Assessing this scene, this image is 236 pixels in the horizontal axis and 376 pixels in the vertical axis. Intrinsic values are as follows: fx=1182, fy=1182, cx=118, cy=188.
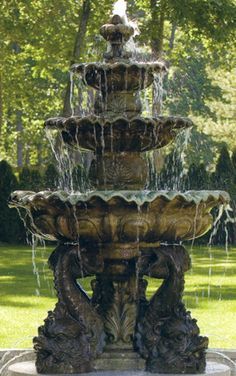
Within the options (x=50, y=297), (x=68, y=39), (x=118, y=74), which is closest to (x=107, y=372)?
(x=118, y=74)

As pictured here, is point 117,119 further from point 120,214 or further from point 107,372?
Answer: point 107,372

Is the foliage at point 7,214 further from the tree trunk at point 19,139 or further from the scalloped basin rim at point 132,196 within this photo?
the scalloped basin rim at point 132,196

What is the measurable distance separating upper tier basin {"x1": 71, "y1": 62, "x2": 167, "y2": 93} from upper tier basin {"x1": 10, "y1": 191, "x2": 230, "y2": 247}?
1117mm

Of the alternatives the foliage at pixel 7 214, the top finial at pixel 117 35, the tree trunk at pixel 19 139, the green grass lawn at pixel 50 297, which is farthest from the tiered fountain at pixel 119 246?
the tree trunk at pixel 19 139

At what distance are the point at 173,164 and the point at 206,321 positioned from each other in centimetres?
1893

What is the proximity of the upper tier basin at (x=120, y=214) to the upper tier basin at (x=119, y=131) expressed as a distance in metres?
0.66

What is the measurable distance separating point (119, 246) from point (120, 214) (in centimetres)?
40

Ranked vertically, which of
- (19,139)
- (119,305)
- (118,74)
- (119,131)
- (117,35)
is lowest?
(119,305)

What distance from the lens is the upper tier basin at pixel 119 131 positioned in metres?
9.02

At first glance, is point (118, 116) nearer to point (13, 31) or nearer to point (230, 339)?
point (230, 339)

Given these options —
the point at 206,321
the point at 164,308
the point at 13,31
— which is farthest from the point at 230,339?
the point at 13,31

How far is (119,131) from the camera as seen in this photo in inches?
361

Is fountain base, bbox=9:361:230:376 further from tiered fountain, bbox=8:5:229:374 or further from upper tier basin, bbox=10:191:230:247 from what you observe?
upper tier basin, bbox=10:191:230:247

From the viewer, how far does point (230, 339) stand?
489 inches
